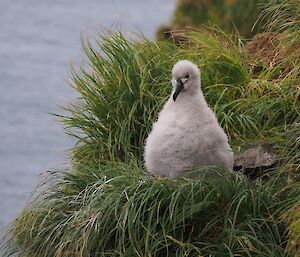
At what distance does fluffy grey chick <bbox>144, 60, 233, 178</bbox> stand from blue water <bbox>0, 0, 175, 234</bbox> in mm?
6772

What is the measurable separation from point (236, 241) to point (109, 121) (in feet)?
5.57

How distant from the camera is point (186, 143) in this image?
22.3 feet

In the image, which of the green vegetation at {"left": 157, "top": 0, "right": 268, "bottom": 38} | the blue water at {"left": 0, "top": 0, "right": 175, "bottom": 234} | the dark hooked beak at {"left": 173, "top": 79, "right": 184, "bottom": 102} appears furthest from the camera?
the blue water at {"left": 0, "top": 0, "right": 175, "bottom": 234}

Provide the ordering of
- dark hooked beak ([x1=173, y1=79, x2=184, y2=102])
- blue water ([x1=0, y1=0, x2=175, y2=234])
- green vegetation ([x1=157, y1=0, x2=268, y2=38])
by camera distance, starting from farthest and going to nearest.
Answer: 1. blue water ([x1=0, y1=0, x2=175, y2=234])
2. green vegetation ([x1=157, y1=0, x2=268, y2=38])
3. dark hooked beak ([x1=173, y1=79, x2=184, y2=102])

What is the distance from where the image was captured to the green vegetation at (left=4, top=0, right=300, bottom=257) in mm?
6621

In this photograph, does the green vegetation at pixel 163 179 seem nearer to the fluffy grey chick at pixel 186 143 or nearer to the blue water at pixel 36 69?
the fluffy grey chick at pixel 186 143

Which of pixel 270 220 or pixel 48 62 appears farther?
pixel 48 62

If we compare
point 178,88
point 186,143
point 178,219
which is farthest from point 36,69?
point 178,219

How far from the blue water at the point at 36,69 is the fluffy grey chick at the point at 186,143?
6.77 metres

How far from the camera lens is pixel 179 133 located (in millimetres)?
6824

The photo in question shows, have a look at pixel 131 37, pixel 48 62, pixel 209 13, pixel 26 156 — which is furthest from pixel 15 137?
pixel 131 37

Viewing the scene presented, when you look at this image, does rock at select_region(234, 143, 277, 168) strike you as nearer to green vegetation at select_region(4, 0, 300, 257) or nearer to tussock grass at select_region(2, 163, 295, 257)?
green vegetation at select_region(4, 0, 300, 257)

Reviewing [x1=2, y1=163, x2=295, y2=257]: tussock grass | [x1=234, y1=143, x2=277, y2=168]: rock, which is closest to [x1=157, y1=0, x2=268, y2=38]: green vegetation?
[x1=234, y1=143, x2=277, y2=168]: rock

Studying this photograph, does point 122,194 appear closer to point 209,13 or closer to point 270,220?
point 270,220
